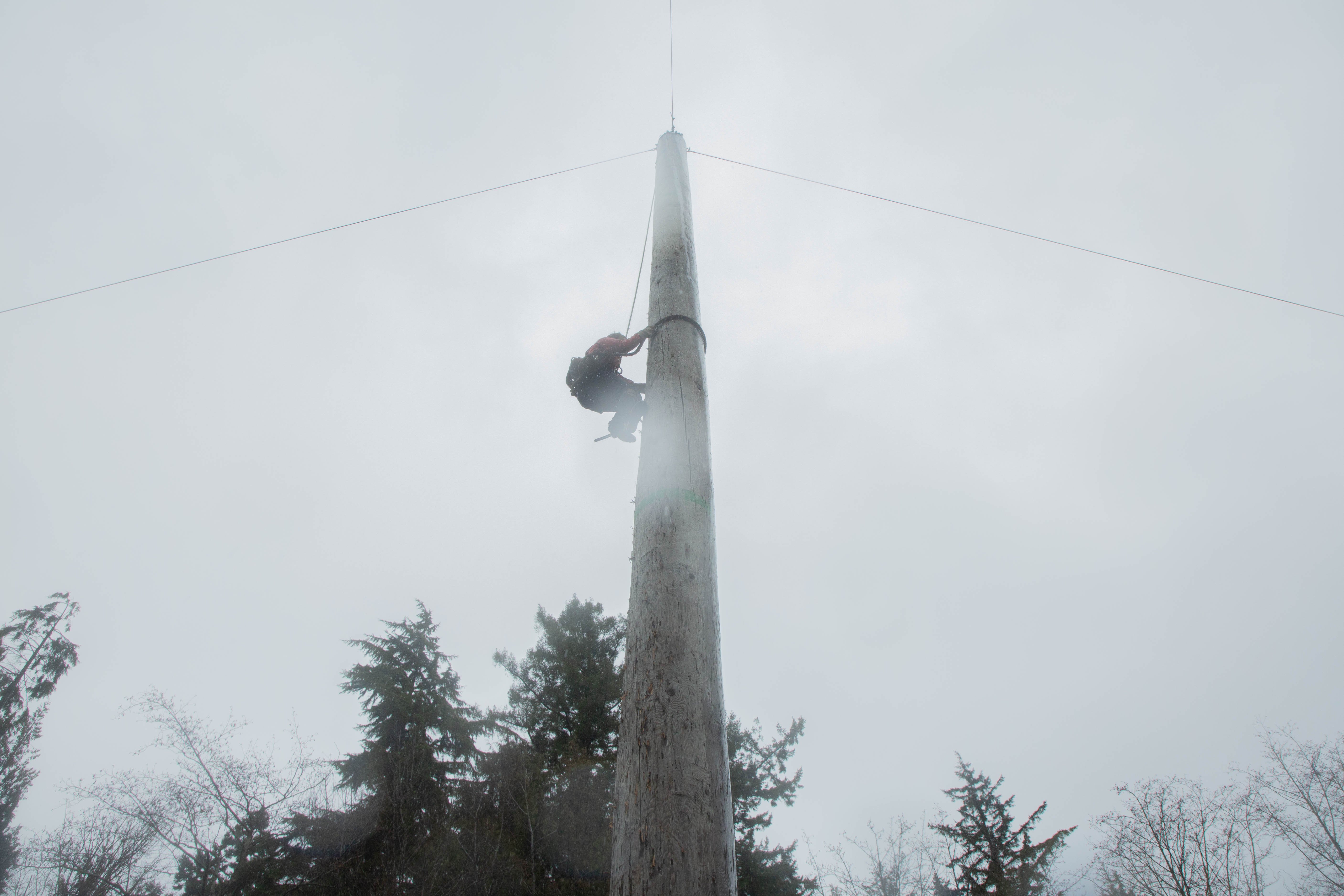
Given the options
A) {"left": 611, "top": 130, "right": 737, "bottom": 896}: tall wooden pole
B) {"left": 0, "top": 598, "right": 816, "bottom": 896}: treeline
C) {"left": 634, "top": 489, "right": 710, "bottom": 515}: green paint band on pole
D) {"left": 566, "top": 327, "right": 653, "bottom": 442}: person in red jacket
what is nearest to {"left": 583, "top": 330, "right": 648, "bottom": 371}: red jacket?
{"left": 566, "top": 327, "right": 653, "bottom": 442}: person in red jacket

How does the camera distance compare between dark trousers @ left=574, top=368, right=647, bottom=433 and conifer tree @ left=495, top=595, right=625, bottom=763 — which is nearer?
dark trousers @ left=574, top=368, right=647, bottom=433

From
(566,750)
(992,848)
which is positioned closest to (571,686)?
(566,750)

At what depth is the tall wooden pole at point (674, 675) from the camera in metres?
1.38

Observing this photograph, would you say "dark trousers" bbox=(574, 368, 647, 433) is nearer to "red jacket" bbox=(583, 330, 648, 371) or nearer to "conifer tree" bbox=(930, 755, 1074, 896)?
"red jacket" bbox=(583, 330, 648, 371)

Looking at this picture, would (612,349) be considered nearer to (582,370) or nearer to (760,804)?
(582,370)

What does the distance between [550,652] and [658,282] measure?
17719 millimetres

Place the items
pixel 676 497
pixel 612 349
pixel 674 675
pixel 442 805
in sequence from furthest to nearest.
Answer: pixel 442 805, pixel 612 349, pixel 676 497, pixel 674 675

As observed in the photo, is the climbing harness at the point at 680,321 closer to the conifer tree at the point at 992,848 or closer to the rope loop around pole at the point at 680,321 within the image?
the rope loop around pole at the point at 680,321

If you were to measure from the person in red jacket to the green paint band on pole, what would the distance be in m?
1.16

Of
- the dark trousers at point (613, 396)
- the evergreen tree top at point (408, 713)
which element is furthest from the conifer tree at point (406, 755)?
the dark trousers at point (613, 396)

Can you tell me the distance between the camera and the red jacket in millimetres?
3098

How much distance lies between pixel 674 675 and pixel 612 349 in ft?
6.23

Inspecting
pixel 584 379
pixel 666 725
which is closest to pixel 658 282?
pixel 584 379

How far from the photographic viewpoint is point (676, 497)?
2.00m
